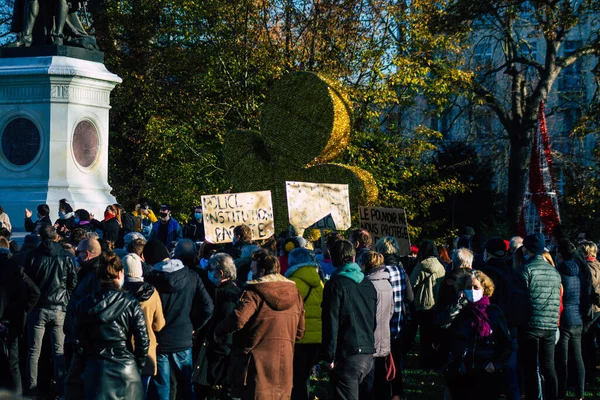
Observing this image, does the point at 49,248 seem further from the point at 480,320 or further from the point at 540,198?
the point at 540,198

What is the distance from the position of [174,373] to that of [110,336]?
6.41 feet

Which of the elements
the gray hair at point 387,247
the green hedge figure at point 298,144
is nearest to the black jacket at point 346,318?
the gray hair at point 387,247

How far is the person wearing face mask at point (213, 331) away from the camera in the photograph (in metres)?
9.48

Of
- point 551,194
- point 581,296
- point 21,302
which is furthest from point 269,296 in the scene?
point 551,194

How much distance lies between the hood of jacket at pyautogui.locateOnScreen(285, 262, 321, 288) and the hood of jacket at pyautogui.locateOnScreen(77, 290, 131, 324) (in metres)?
2.28

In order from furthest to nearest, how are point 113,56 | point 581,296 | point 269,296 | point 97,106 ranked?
point 113,56
point 97,106
point 581,296
point 269,296

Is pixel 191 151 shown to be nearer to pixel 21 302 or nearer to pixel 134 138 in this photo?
pixel 134 138

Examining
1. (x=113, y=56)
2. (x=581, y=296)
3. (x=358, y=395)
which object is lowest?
(x=358, y=395)

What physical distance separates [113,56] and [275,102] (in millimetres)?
13606

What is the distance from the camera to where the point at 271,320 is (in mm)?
8562

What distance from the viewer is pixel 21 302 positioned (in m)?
10.7

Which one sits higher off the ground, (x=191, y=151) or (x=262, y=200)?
(x=191, y=151)

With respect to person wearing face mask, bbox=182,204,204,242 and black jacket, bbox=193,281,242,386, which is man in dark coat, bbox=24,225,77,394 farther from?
person wearing face mask, bbox=182,204,204,242

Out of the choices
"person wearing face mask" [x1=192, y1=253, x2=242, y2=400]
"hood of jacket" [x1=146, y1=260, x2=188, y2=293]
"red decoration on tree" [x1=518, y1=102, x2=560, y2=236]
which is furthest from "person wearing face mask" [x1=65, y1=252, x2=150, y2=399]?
"red decoration on tree" [x1=518, y1=102, x2=560, y2=236]
